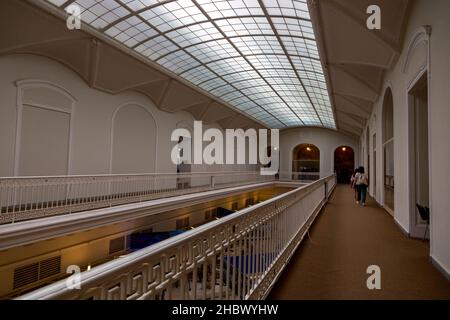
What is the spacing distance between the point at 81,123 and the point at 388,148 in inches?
525

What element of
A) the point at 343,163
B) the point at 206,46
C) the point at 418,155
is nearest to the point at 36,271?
the point at 418,155

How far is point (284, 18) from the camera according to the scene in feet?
39.8

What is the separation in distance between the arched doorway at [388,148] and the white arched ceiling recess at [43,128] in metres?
13.2

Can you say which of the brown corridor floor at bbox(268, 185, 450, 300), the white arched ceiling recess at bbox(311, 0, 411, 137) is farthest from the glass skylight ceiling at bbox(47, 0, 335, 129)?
the brown corridor floor at bbox(268, 185, 450, 300)

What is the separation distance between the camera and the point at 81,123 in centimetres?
1310

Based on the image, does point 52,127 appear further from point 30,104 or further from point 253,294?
point 253,294

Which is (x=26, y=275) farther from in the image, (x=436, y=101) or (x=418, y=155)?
(x=418, y=155)

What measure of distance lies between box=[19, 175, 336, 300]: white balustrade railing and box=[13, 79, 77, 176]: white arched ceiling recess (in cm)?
1062

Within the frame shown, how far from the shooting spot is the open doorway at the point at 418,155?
6516 millimetres

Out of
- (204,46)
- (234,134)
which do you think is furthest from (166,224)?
(234,134)

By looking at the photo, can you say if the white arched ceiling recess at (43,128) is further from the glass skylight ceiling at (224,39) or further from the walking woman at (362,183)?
the walking woman at (362,183)

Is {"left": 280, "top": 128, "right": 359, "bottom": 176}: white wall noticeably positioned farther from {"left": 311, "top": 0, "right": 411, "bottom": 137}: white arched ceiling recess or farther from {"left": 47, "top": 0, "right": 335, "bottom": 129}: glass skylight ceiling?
{"left": 311, "top": 0, "right": 411, "bottom": 137}: white arched ceiling recess
